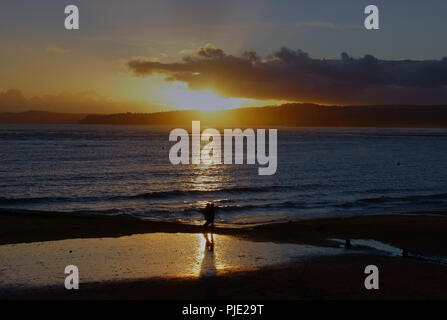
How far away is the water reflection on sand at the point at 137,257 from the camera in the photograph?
13969mm

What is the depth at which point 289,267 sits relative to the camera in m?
15.1

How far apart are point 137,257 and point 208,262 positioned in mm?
2972

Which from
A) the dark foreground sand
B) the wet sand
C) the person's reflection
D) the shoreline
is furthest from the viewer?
the shoreline

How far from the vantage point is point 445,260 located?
1706 centimetres

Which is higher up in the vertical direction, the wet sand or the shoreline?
the shoreline

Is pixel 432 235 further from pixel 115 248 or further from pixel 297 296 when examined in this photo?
pixel 115 248

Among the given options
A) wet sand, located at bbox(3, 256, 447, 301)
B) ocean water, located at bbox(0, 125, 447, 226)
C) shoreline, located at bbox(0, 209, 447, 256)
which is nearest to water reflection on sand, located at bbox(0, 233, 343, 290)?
wet sand, located at bbox(3, 256, 447, 301)

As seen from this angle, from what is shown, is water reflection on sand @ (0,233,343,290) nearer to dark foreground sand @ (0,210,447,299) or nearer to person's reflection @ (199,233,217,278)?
person's reflection @ (199,233,217,278)

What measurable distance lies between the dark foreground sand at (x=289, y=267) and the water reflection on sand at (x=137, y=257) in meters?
0.90

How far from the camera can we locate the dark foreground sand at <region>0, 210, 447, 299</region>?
12.2m
